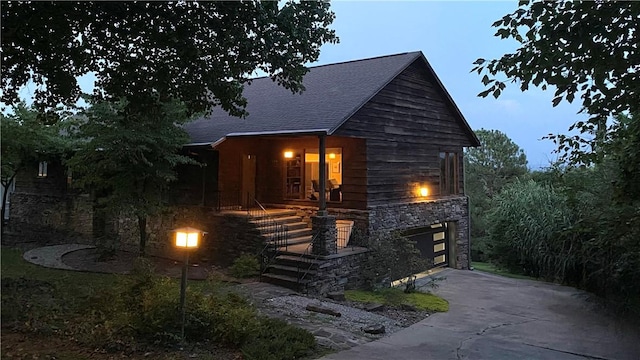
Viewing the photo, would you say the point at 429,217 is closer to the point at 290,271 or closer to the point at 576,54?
the point at 290,271

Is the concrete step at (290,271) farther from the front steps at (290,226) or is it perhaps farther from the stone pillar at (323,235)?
the front steps at (290,226)

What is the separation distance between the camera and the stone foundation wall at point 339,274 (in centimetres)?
982

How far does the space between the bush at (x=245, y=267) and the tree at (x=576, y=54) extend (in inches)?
293

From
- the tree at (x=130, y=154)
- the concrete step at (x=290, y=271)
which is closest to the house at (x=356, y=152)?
the concrete step at (x=290, y=271)

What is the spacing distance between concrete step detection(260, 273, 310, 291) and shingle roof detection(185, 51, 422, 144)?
3632mm

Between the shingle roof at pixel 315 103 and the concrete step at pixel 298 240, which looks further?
the shingle roof at pixel 315 103

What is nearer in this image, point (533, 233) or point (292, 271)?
point (292, 271)

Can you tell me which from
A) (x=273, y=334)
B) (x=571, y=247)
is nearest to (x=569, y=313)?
(x=571, y=247)

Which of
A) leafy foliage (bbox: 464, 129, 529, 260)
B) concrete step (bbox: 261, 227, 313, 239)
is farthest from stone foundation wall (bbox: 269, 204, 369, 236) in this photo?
leafy foliage (bbox: 464, 129, 529, 260)

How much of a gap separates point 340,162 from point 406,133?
99.9 inches

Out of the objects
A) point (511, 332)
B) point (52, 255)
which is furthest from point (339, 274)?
point (52, 255)

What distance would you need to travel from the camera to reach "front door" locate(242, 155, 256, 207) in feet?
46.1

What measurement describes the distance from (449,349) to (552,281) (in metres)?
9.70

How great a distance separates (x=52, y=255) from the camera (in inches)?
522
